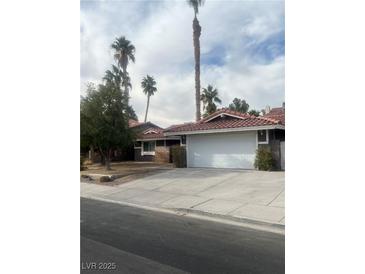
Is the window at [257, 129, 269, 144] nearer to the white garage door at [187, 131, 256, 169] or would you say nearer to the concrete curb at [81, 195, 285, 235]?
the white garage door at [187, 131, 256, 169]

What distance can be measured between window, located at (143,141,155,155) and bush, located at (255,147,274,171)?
11.7 meters

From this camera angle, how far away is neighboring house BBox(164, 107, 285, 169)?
16000 mm

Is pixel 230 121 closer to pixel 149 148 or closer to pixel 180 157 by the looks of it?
pixel 180 157

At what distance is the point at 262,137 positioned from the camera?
16.3 meters

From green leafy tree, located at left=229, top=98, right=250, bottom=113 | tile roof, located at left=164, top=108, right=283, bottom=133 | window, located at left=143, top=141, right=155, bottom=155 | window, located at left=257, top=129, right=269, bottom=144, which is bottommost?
window, located at left=143, top=141, right=155, bottom=155

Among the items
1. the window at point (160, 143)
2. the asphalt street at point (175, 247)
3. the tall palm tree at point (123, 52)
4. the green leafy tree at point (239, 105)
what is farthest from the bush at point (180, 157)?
the green leafy tree at point (239, 105)

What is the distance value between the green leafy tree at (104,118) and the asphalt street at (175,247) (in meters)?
9.87

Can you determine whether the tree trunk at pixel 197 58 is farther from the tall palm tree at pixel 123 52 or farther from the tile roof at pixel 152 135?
the tall palm tree at pixel 123 52

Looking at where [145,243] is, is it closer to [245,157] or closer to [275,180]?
[275,180]

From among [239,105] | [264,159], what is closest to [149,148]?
[264,159]

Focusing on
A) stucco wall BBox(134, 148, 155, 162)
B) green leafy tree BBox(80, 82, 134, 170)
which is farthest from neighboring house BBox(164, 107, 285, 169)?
stucco wall BBox(134, 148, 155, 162)
